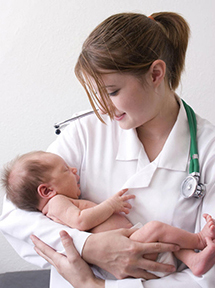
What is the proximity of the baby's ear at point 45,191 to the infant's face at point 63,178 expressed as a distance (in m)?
0.02

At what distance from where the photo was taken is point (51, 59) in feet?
7.57

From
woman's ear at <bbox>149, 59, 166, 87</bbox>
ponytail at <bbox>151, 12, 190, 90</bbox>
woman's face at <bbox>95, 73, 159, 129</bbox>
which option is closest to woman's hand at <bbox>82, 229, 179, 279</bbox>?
woman's face at <bbox>95, 73, 159, 129</bbox>

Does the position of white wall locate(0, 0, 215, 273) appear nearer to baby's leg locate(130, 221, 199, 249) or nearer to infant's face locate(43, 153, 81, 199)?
infant's face locate(43, 153, 81, 199)

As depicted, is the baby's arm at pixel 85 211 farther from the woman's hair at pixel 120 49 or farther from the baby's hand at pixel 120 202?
the woman's hair at pixel 120 49

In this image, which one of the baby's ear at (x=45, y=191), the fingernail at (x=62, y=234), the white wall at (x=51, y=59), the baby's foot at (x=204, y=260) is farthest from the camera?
the white wall at (x=51, y=59)

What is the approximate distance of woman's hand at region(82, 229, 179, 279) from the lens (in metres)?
1.17

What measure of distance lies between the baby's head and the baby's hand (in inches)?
7.9

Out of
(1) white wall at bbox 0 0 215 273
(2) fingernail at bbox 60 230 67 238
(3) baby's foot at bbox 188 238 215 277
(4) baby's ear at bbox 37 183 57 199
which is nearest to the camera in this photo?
(3) baby's foot at bbox 188 238 215 277

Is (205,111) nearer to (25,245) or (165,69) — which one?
(165,69)

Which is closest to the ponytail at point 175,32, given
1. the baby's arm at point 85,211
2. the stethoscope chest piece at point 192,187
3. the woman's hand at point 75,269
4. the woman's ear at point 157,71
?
the woman's ear at point 157,71

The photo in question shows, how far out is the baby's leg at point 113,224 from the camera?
4.30 feet

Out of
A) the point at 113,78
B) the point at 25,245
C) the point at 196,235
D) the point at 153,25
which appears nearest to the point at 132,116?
the point at 113,78

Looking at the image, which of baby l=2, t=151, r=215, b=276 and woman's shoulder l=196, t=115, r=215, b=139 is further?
woman's shoulder l=196, t=115, r=215, b=139

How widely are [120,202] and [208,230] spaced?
0.33 metres
